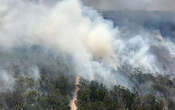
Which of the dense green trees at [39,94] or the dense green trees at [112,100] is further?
the dense green trees at [39,94]

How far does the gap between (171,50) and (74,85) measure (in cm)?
11810

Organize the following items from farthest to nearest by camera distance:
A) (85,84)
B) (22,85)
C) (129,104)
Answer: (85,84), (22,85), (129,104)

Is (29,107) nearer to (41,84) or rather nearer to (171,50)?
(41,84)

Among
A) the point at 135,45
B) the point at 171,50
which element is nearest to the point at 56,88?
the point at 135,45

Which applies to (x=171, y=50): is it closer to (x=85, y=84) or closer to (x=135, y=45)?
(x=135, y=45)

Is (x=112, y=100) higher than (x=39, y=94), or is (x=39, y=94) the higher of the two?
(x=39, y=94)

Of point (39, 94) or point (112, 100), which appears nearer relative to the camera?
point (112, 100)

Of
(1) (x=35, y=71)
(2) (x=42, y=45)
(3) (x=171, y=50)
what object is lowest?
(1) (x=35, y=71)

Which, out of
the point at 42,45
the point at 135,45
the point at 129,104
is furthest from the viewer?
the point at 135,45

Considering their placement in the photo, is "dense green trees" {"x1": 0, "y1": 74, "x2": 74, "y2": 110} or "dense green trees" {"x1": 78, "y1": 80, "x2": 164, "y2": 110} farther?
"dense green trees" {"x1": 0, "y1": 74, "x2": 74, "y2": 110}

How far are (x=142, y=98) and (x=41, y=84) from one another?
129 feet

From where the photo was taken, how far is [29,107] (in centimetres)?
6575

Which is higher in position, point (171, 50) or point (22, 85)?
point (171, 50)

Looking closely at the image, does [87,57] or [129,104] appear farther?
[87,57]
